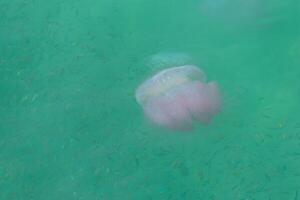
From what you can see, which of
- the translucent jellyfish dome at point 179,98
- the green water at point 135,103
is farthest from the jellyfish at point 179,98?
the green water at point 135,103

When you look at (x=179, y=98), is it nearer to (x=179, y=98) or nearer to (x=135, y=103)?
(x=179, y=98)

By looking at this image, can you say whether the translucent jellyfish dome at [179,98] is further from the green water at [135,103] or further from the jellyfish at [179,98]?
the green water at [135,103]

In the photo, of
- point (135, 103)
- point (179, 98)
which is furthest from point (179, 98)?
point (135, 103)

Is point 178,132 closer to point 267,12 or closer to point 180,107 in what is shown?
point 180,107

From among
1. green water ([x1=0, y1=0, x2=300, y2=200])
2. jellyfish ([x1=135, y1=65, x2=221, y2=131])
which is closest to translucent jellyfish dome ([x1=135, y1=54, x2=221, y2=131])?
jellyfish ([x1=135, y1=65, x2=221, y2=131])

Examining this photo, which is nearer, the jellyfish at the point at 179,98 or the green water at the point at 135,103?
the green water at the point at 135,103

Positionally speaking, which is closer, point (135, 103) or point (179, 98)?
point (179, 98)
